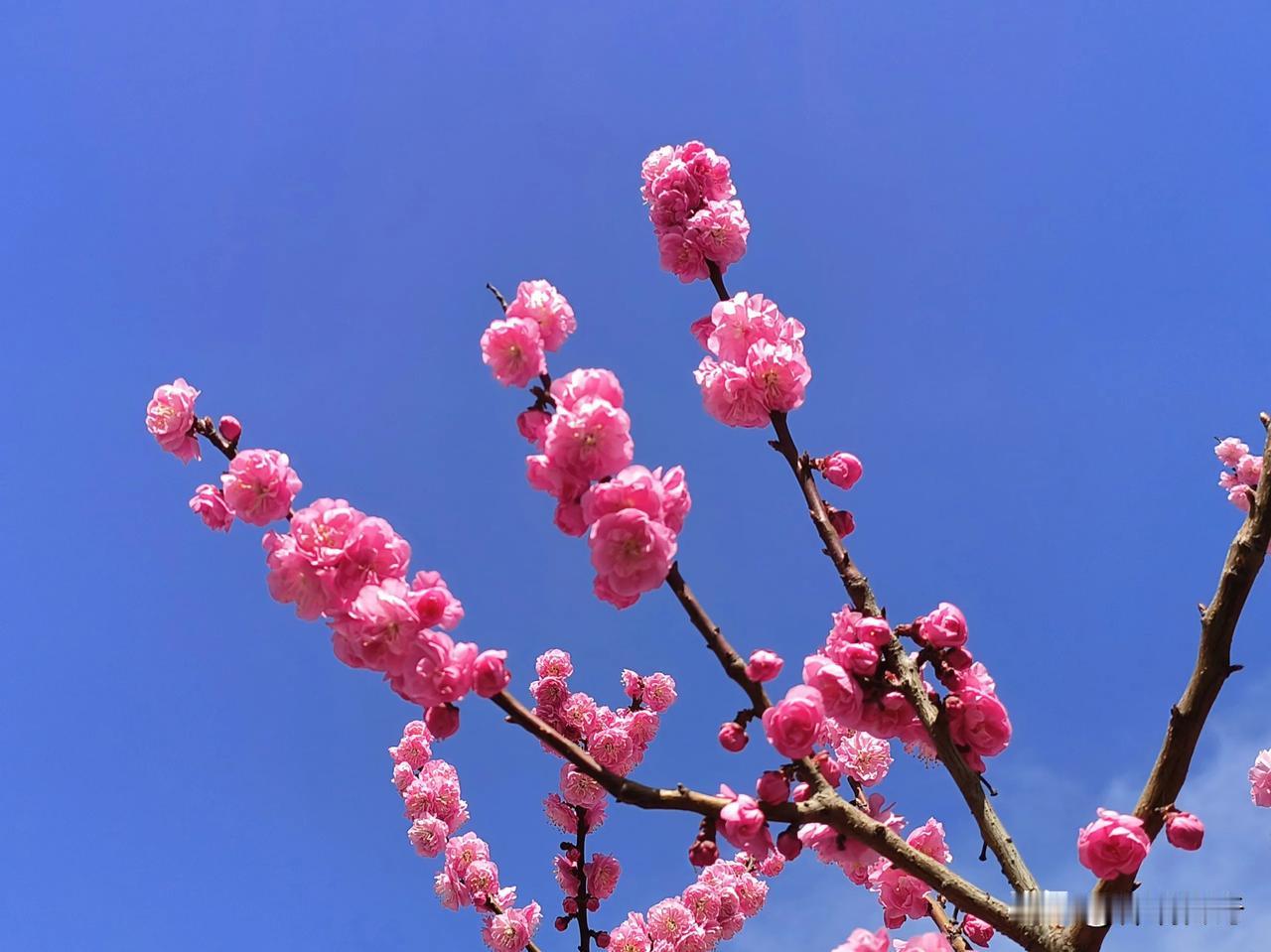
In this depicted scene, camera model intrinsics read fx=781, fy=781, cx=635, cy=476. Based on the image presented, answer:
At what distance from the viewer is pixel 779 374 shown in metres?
3.72

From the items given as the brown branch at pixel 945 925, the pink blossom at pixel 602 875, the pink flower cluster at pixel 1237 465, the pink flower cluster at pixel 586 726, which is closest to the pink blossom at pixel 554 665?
the pink flower cluster at pixel 586 726

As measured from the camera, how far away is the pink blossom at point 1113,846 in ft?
8.59

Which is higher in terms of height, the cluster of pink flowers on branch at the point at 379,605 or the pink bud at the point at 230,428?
the pink bud at the point at 230,428

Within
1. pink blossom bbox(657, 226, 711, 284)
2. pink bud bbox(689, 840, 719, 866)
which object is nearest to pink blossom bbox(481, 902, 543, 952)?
pink bud bbox(689, 840, 719, 866)

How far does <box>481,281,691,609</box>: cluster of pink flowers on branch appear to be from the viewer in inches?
99.7

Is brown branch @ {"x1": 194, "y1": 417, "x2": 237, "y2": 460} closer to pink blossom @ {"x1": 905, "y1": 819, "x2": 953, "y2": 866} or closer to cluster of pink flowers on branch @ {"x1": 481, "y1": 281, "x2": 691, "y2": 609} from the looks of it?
cluster of pink flowers on branch @ {"x1": 481, "y1": 281, "x2": 691, "y2": 609}

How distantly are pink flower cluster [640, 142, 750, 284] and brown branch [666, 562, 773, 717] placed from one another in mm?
2340

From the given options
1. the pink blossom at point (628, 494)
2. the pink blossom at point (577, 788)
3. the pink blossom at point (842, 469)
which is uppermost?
the pink blossom at point (842, 469)

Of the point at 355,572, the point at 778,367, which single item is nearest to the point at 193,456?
the point at 355,572

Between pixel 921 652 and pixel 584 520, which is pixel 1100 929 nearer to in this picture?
pixel 921 652

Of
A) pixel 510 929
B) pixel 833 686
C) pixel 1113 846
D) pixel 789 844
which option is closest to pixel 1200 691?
pixel 1113 846

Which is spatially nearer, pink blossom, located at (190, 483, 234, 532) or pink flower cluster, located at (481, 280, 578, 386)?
pink flower cluster, located at (481, 280, 578, 386)

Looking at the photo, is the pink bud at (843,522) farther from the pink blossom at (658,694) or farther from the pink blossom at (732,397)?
the pink blossom at (658,694)

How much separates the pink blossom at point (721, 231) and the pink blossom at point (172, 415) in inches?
107
